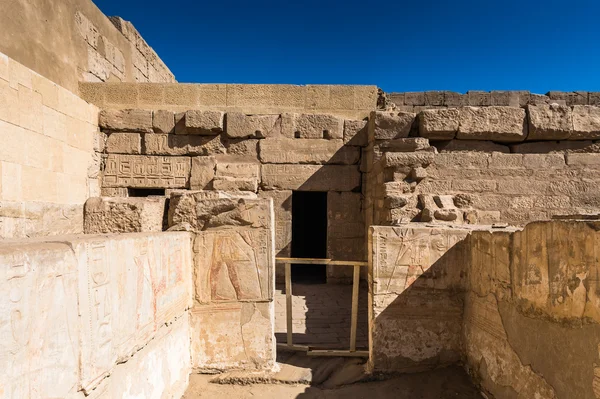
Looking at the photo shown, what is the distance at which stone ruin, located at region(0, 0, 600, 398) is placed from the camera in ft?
6.87

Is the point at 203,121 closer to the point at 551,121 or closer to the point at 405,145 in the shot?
the point at 405,145

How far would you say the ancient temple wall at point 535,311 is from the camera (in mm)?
2172

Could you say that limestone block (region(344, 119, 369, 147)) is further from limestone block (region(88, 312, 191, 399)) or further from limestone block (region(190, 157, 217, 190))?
limestone block (region(88, 312, 191, 399))

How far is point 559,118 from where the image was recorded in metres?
6.06

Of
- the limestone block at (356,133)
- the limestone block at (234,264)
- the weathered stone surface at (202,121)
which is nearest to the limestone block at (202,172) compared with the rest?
the weathered stone surface at (202,121)

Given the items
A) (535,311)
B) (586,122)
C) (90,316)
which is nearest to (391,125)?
(586,122)

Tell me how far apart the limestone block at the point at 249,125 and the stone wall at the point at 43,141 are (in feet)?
8.34

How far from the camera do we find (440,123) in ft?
20.0

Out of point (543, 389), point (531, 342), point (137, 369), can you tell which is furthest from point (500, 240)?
point (137, 369)

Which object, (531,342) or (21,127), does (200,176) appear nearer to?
(21,127)

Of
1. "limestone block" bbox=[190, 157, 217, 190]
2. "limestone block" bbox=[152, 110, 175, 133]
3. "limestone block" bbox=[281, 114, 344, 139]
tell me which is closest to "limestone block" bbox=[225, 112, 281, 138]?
"limestone block" bbox=[281, 114, 344, 139]

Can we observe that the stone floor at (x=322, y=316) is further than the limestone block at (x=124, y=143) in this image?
No

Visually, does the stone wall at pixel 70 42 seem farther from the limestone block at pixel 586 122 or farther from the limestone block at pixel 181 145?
the limestone block at pixel 586 122

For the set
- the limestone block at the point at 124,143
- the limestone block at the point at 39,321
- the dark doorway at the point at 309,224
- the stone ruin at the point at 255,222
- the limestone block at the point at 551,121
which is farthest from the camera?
the dark doorway at the point at 309,224
